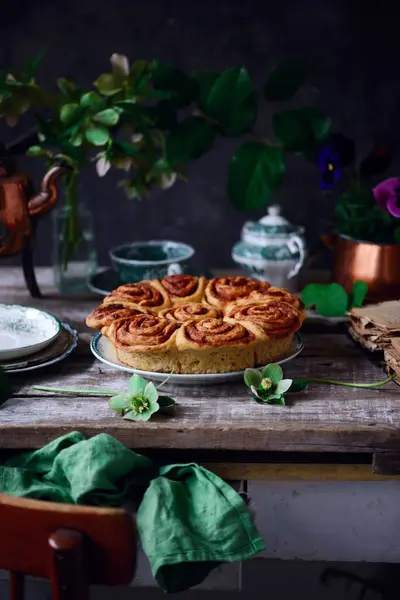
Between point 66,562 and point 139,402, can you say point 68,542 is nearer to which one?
point 66,562

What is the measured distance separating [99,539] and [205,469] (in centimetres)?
29

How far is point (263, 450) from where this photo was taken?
3.51 feet

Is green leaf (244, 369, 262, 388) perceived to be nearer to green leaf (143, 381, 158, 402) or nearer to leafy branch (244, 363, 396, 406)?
leafy branch (244, 363, 396, 406)

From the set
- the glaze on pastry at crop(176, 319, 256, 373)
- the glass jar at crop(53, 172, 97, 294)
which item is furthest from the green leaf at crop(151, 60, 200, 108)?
the glaze on pastry at crop(176, 319, 256, 373)

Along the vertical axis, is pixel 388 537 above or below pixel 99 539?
below

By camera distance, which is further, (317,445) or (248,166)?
(248,166)

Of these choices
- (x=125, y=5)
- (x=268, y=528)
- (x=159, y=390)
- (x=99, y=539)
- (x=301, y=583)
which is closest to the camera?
(x=99, y=539)

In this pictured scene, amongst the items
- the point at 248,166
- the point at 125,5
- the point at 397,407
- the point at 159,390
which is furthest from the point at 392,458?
the point at 125,5

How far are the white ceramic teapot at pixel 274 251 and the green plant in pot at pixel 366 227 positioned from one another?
73 millimetres

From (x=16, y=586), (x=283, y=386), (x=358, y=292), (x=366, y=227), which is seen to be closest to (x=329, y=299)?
(x=358, y=292)

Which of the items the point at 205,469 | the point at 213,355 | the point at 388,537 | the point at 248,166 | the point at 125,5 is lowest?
the point at 388,537

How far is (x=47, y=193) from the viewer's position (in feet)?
5.05

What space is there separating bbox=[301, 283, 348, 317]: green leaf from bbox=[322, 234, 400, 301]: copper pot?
0.08 m

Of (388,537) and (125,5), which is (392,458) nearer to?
(388,537)
